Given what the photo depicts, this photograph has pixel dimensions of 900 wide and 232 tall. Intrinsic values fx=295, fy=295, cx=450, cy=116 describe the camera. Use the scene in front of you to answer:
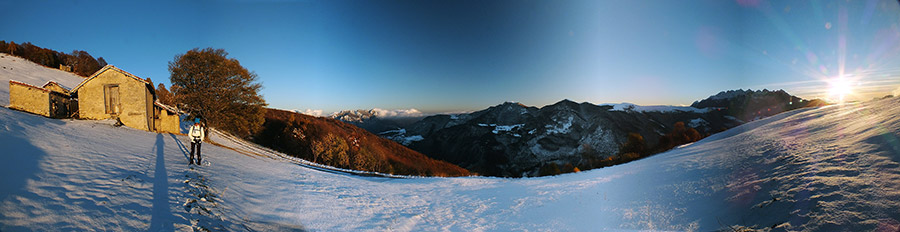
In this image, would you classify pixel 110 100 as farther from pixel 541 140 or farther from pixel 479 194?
pixel 541 140

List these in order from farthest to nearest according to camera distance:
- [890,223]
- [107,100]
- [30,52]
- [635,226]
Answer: [30,52] < [107,100] < [635,226] < [890,223]

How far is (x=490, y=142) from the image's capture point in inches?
6506

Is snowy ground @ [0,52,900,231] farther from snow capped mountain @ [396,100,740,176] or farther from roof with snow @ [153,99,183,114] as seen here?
snow capped mountain @ [396,100,740,176]

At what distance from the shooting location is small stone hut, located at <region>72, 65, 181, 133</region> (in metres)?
19.1

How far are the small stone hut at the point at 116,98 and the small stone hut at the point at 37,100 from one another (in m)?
1.03

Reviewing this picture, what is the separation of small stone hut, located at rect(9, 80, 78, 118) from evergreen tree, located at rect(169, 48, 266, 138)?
5.92m

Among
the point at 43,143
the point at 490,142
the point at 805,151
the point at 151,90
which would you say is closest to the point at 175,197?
the point at 43,143

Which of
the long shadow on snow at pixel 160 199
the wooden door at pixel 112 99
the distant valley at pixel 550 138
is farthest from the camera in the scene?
the distant valley at pixel 550 138

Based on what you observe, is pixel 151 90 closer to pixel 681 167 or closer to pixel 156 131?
pixel 156 131

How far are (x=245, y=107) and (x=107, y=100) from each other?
805 centimetres

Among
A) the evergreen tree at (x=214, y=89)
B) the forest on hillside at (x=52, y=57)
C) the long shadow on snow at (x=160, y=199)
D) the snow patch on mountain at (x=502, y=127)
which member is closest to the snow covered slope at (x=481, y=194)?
the long shadow on snow at (x=160, y=199)

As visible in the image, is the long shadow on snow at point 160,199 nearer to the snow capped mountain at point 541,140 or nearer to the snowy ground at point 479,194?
the snowy ground at point 479,194

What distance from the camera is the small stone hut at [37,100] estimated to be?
16.3 meters

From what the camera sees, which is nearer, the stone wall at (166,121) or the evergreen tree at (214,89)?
the stone wall at (166,121)
